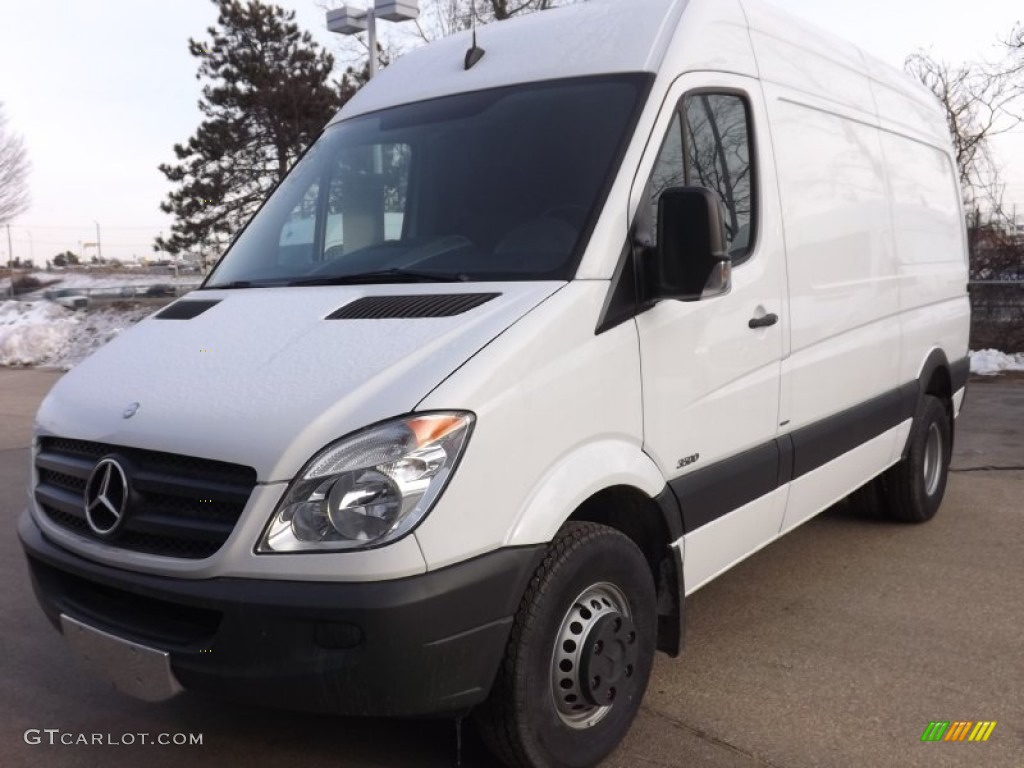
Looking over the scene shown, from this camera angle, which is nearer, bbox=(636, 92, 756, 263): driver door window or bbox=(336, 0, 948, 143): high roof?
bbox=(636, 92, 756, 263): driver door window

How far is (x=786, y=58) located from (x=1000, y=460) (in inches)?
184

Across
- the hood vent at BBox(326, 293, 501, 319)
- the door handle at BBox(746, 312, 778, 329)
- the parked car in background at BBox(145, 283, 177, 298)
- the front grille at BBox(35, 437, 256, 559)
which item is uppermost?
the parked car in background at BBox(145, 283, 177, 298)

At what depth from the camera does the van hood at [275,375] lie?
254 centimetres

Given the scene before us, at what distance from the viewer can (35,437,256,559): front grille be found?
2.57m

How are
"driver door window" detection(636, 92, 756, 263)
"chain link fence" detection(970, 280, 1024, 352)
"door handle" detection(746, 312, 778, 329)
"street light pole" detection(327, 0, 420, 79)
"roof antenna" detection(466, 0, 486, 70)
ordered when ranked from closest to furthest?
"driver door window" detection(636, 92, 756, 263)
"door handle" detection(746, 312, 778, 329)
"roof antenna" detection(466, 0, 486, 70)
"street light pole" detection(327, 0, 420, 79)
"chain link fence" detection(970, 280, 1024, 352)

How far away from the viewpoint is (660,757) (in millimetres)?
3123

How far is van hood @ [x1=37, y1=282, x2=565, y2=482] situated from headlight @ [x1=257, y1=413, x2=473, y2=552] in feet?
0.16

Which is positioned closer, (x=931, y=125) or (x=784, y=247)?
(x=784, y=247)

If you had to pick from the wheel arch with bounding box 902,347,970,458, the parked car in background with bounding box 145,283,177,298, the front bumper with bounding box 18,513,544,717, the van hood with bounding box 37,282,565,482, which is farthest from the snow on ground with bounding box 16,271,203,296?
the front bumper with bounding box 18,513,544,717

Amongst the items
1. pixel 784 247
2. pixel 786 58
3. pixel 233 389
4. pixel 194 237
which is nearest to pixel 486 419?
pixel 233 389

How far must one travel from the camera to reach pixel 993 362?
41.1 ft

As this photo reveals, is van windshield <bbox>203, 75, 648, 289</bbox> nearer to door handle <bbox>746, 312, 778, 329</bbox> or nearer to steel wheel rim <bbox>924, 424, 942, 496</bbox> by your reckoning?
door handle <bbox>746, 312, 778, 329</bbox>

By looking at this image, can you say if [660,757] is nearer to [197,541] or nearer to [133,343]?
[197,541]

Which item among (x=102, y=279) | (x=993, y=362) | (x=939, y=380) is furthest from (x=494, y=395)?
(x=102, y=279)
